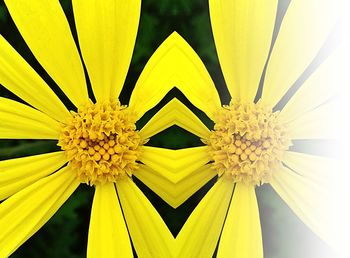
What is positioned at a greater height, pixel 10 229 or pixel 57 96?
pixel 57 96

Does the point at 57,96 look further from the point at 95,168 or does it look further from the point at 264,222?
the point at 264,222

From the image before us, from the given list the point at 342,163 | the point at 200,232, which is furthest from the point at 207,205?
the point at 342,163

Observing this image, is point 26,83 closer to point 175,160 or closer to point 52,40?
point 52,40

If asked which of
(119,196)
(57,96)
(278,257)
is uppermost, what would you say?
(57,96)

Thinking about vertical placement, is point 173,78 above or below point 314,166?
above

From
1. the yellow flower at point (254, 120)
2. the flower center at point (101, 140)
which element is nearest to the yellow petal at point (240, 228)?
the yellow flower at point (254, 120)

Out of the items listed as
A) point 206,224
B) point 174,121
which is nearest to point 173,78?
point 174,121

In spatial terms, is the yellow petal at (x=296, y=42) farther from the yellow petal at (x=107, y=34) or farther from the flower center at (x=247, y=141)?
the yellow petal at (x=107, y=34)
